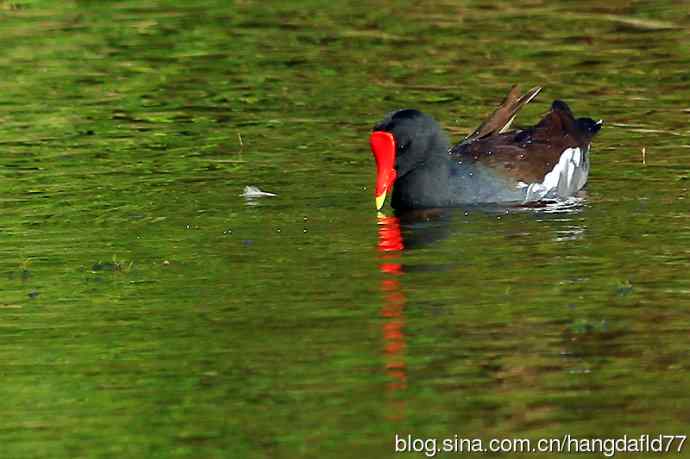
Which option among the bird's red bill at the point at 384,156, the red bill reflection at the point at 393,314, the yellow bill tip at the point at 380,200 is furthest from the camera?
the bird's red bill at the point at 384,156

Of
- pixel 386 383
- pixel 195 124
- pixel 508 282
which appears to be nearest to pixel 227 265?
pixel 508 282

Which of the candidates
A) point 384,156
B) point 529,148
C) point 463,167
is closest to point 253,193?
point 384,156

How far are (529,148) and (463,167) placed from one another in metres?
0.63

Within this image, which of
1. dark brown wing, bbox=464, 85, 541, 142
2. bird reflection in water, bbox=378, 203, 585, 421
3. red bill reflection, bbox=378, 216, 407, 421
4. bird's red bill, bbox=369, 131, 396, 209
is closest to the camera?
red bill reflection, bbox=378, 216, 407, 421

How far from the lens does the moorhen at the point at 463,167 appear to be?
1175 centimetres

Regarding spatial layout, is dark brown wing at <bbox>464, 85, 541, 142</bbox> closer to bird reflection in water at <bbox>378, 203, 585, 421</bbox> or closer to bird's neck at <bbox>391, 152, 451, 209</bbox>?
bird's neck at <bbox>391, 152, 451, 209</bbox>

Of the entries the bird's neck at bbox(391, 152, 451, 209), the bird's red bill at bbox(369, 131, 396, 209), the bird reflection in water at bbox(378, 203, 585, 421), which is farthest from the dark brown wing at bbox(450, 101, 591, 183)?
the bird's red bill at bbox(369, 131, 396, 209)

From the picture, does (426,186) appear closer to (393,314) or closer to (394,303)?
(394,303)

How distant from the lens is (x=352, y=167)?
1287cm

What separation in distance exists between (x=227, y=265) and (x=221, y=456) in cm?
312

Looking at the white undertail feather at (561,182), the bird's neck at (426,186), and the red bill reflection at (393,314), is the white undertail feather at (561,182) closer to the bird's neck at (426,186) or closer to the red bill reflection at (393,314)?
the bird's neck at (426,186)

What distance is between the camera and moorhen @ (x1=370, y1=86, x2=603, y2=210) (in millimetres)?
11750

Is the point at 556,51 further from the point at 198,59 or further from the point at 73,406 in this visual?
the point at 73,406

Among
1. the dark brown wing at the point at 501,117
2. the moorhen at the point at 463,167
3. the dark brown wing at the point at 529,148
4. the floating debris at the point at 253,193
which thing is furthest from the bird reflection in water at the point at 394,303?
the dark brown wing at the point at 501,117
